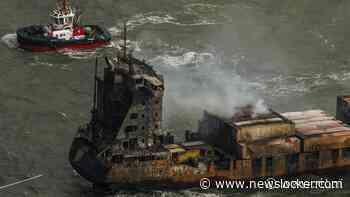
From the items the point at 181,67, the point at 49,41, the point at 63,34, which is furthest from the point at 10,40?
the point at 181,67

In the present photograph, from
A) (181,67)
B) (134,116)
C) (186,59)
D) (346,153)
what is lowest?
(346,153)

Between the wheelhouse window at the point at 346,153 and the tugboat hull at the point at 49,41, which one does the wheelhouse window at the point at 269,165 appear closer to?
the wheelhouse window at the point at 346,153

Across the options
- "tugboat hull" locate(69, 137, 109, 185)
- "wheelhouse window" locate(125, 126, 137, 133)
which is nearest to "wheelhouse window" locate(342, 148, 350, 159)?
"wheelhouse window" locate(125, 126, 137, 133)

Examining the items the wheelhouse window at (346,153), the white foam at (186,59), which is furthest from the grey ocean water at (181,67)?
the wheelhouse window at (346,153)

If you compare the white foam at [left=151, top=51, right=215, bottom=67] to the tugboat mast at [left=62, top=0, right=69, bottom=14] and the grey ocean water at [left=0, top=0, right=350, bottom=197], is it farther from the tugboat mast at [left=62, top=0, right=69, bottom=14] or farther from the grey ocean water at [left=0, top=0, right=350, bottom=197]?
the tugboat mast at [left=62, top=0, right=69, bottom=14]

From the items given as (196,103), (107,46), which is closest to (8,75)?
(107,46)

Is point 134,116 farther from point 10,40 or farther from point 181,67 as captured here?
point 10,40
